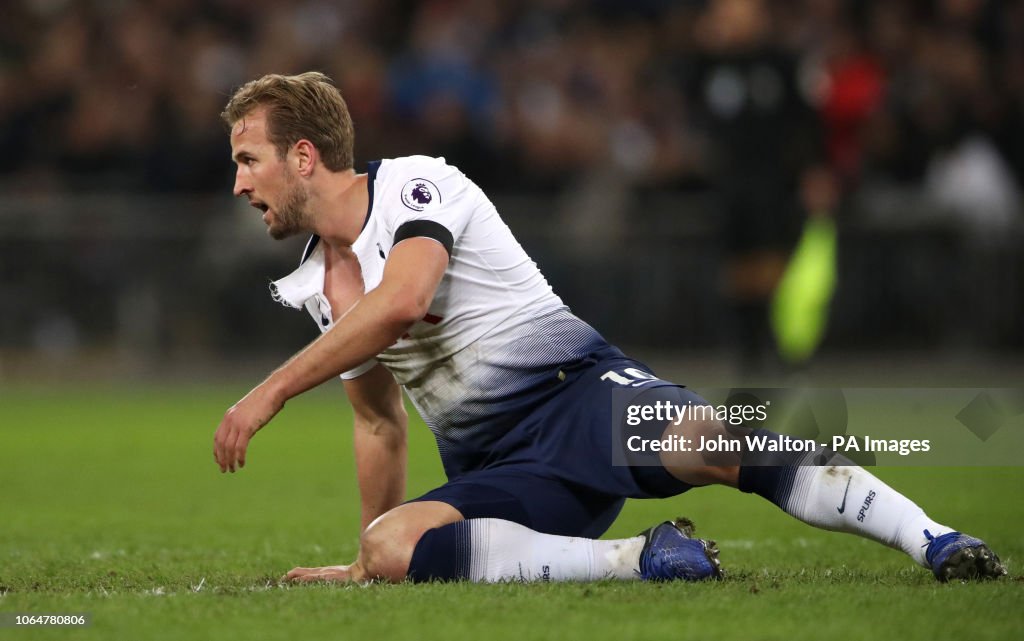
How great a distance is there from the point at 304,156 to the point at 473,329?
2.48 ft

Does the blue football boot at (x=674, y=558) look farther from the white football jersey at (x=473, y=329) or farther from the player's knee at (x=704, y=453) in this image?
the white football jersey at (x=473, y=329)

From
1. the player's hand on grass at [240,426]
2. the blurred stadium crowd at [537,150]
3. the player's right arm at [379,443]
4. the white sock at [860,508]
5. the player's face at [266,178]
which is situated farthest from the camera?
the blurred stadium crowd at [537,150]

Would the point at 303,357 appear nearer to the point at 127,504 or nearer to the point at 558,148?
the point at 127,504

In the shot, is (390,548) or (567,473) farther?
(567,473)

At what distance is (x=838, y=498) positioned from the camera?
4.36 meters

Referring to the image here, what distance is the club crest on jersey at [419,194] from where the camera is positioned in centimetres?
461

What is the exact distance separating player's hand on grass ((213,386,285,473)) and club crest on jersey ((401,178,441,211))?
762 millimetres

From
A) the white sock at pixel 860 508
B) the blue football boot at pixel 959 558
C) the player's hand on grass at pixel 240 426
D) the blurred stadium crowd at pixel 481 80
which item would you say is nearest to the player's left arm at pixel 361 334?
the player's hand on grass at pixel 240 426

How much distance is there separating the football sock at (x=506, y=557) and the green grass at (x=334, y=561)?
0.45ft

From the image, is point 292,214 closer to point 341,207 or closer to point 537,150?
point 341,207

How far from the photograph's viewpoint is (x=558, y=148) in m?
→ 15.4

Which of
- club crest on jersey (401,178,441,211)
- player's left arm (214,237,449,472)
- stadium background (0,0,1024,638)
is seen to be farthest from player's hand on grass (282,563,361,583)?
stadium background (0,0,1024,638)

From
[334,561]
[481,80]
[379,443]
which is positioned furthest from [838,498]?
[481,80]

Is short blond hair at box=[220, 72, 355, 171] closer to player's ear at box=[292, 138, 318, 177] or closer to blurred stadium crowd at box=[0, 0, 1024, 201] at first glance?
player's ear at box=[292, 138, 318, 177]
